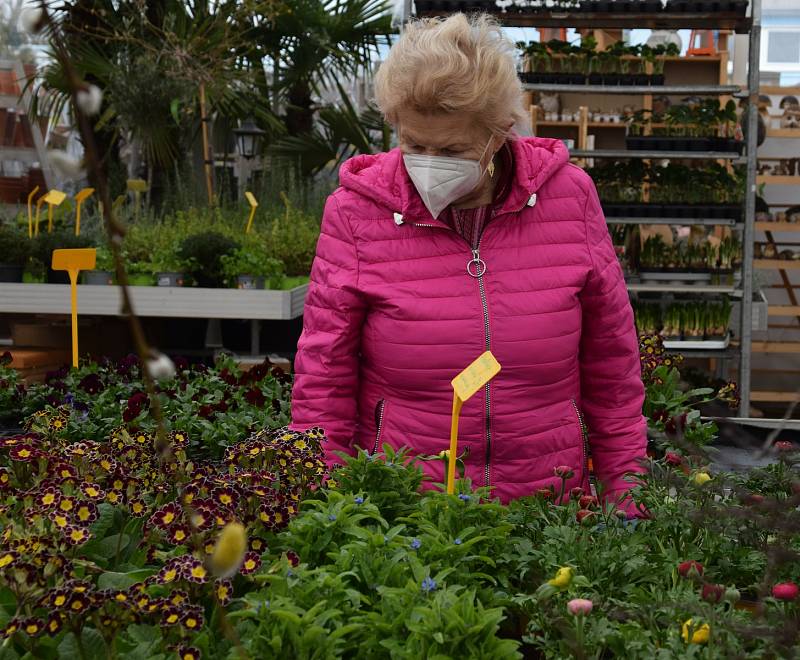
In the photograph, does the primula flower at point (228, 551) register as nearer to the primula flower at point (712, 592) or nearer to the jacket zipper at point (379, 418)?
the primula flower at point (712, 592)

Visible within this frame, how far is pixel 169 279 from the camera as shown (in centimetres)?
482

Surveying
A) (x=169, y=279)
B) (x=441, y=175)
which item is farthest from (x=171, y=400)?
(x=169, y=279)

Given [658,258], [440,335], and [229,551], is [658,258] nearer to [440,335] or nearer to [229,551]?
[440,335]

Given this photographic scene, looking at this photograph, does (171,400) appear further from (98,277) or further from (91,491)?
(98,277)

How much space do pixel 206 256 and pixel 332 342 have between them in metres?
3.13

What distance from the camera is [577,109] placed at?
1023 centimetres

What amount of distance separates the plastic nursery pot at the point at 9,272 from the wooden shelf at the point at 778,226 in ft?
14.7

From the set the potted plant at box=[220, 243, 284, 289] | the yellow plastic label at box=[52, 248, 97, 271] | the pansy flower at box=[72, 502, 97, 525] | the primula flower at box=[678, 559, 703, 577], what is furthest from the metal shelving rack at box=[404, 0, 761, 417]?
the pansy flower at box=[72, 502, 97, 525]

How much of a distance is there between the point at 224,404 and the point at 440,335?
114 centimetres

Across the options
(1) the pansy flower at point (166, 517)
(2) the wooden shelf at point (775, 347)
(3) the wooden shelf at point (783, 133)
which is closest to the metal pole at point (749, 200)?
(2) the wooden shelf at point (775, 347)

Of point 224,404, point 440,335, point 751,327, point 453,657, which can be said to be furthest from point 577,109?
point 453,657

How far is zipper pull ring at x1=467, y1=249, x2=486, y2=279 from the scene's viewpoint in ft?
6.07

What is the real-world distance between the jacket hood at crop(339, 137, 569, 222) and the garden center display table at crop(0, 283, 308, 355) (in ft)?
8.42

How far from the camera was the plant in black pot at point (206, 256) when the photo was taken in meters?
4.82
